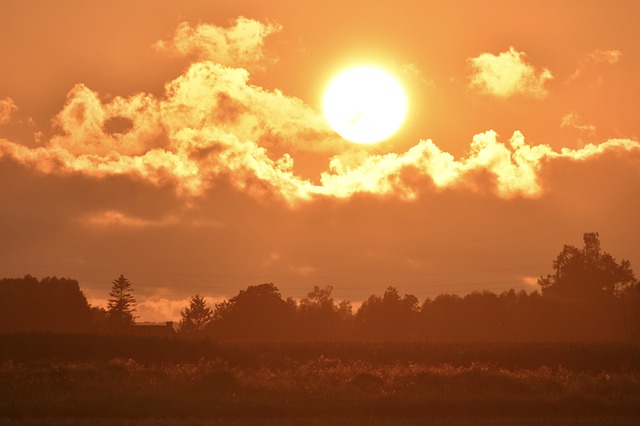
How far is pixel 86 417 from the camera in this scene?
118 feet

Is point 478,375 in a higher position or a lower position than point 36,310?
lower

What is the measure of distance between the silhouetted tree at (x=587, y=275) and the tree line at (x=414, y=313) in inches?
8.2

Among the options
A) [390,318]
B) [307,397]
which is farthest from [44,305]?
[307,397]

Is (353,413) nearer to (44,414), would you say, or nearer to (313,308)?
(44,414)

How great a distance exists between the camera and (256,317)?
155 m

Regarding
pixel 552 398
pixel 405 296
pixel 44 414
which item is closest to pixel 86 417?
pixel 44 414

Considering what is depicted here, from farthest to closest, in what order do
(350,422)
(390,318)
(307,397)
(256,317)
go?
(390,318)
(256,317)
(307,397)
(350,422)

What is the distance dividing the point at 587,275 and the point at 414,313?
39.0 m

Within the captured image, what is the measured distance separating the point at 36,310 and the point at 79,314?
26.0ft

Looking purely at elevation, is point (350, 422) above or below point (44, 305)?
below

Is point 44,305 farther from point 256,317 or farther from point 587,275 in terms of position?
point 587,275

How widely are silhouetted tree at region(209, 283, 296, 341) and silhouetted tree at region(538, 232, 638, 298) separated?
198 ft

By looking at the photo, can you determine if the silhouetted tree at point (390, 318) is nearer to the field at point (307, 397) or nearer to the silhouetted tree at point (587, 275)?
the silhouetted tree at point (587, 275)

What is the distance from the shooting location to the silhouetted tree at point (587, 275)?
185 meters
